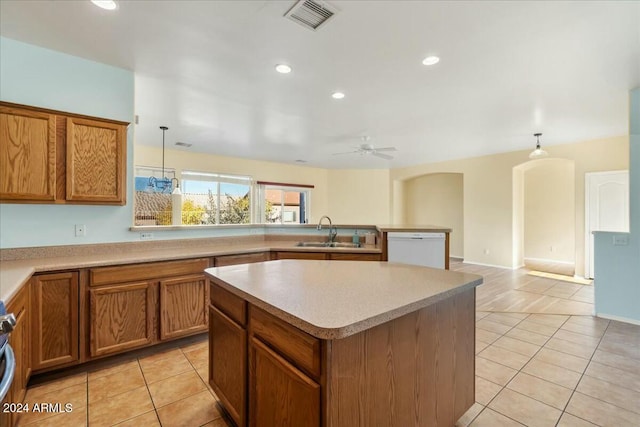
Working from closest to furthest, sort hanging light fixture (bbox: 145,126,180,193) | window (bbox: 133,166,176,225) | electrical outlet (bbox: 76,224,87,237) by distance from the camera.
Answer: electrical outlet (bbox: 76,224,87,237) → window (bbox: 133,166,176,225) → hanging light fixture (bbox: 145,126,180,193)

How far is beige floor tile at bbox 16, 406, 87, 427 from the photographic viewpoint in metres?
1.68

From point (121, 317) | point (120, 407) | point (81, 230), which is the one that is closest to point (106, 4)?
point (81, 230)

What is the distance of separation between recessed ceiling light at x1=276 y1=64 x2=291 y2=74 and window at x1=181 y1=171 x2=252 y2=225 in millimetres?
4755

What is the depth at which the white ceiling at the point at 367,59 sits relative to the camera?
193 cm

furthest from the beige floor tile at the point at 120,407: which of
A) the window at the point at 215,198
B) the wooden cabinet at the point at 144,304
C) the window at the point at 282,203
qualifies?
the window at the point at 282,203

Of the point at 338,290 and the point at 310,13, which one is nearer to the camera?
the point at 338,290

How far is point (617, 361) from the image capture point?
2.42 metres

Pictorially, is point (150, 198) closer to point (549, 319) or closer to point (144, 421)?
point (144, 421)

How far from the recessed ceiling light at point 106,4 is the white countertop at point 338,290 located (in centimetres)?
186

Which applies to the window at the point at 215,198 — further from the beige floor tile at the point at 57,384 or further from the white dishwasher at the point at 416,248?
the white dishwasher at the point at 416,248

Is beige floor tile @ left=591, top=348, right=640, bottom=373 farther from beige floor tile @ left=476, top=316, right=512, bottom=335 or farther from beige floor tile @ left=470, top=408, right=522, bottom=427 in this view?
beige floor tile @ left=470, top=408, right=522, bottom=427

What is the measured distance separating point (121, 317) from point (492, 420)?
279cm

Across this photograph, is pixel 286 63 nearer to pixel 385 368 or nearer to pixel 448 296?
pixel 448 296

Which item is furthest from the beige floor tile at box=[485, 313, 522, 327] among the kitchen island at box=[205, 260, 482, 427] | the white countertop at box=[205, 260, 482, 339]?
the white countertop at box=[205, 260, 482, 339]
